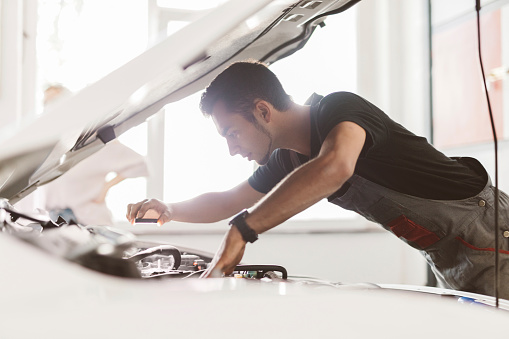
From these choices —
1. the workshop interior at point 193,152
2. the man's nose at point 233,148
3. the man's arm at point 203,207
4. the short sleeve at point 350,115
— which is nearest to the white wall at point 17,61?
the workshop interior at point 193,152

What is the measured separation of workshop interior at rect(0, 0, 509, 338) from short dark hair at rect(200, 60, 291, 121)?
0.18 ft

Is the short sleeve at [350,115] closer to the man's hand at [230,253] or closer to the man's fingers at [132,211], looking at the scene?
the man's hand at [230,253]

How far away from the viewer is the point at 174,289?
1.48ft

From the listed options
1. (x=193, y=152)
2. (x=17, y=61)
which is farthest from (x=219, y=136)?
(x=17, y=61)

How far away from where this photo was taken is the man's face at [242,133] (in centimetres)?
113

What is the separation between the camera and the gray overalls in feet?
3.65

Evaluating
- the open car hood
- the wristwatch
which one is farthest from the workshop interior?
the wristwatch

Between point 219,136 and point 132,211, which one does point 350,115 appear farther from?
point 219,136

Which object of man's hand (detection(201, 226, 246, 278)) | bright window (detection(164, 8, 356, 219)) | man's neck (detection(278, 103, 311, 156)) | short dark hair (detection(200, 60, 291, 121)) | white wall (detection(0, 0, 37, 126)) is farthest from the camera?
bright window (detection(164, 8, 356, 219))

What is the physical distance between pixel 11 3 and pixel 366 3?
2704mm

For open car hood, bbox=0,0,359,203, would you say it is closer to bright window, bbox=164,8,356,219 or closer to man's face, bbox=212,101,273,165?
man's face, bbox=212,101,273,165

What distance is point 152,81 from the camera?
661 millimetres

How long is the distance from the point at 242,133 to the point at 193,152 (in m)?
2.44

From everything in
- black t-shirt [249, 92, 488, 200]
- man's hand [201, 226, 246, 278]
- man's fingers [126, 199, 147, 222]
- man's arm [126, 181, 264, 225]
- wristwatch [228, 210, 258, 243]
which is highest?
black t-shirt [249, 92, 488, 200]
